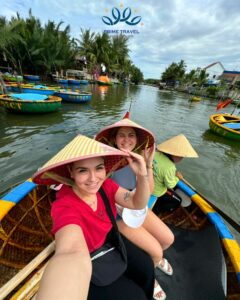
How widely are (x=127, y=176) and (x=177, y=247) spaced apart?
1.39 metres

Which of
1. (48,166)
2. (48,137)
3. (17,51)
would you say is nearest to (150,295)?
(48,166)

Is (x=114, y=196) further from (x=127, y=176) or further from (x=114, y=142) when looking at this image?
(x=114, y=142)

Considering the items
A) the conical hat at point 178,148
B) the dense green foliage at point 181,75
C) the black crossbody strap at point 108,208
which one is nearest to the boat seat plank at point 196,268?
the conical hat at point 178,148

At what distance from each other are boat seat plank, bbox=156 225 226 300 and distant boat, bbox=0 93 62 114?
8.99 m

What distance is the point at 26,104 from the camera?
329 inches

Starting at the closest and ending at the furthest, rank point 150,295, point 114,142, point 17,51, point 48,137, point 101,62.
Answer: point 150,295, point 114,142, point 48,137, point 17,51, point 101,62

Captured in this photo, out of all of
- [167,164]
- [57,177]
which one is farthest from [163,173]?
[57,177]

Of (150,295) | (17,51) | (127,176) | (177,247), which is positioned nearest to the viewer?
(150,295)

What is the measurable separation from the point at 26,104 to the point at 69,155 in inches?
351

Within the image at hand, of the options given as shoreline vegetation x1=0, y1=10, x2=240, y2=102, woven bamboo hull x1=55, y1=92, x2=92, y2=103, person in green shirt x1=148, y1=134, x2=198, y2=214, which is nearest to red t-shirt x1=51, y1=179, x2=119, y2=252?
person in green shirt x1=148, y1=134, x2=198, y2=214

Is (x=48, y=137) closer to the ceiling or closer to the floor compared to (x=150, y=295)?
closer to the floor

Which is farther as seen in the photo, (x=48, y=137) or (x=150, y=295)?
(x=48, y=137)

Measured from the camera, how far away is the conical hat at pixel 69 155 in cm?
101

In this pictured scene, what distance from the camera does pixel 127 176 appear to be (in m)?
2.06
